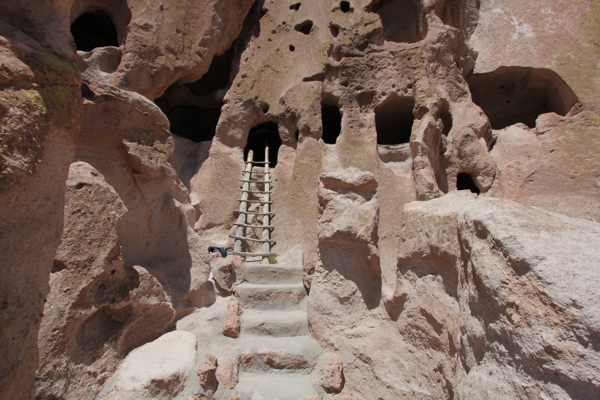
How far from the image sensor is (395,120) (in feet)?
23.6

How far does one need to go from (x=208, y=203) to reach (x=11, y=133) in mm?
4845

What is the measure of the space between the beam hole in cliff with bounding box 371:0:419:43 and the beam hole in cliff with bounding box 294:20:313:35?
1.43 meters

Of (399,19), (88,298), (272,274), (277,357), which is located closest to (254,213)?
(272,274)

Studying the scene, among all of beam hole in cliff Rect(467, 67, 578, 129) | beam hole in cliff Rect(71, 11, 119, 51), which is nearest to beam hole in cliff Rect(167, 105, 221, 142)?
beam hole in cliff Rect(71, 11, 119, 51)

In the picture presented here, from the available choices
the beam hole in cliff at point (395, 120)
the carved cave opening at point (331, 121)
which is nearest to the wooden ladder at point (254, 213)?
the carved cave opening at point (331, 121)

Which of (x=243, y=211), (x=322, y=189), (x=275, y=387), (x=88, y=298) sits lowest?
(x=275, y=387)

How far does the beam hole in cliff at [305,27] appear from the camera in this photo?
7.20 m

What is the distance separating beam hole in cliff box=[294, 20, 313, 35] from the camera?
7203 mm

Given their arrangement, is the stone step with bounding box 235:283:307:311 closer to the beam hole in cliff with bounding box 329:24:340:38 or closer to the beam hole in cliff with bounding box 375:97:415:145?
the beam hole in cliff with bounding box 375:97:415:145

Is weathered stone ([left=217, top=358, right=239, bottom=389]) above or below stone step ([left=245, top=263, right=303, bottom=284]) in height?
below

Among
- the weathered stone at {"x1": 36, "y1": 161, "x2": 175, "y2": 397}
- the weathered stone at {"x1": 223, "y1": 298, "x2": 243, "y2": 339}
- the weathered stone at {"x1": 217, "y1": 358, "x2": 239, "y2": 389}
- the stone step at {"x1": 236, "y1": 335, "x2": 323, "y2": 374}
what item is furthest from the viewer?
the weathered stone at {"x1": 223, "y1": 298, "x2": 243, "y2": 339}

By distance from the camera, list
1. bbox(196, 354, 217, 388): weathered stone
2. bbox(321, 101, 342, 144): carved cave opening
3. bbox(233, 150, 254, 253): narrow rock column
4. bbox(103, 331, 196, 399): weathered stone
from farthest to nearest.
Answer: bbox(321, 101, 342, 144): carved cave opening < bbox(233, 150, 254, 253): narrow rock column < bbox(196, 354, 217, 388): weathered stone < bbox(103, 331, 196, 399): weathered stone

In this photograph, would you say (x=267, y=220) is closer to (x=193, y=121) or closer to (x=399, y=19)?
(x=193, y=121)

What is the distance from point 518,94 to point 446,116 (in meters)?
2.35
